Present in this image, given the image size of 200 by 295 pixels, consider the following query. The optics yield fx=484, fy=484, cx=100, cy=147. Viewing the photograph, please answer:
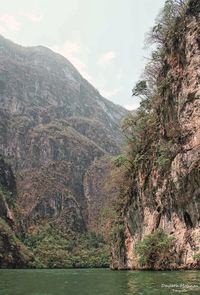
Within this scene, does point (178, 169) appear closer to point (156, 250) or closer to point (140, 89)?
point (156, 250)

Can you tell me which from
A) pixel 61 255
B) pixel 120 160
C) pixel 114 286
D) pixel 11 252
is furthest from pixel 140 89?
pixel 61 255

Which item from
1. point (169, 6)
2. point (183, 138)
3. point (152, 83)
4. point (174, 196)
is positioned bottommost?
point (174, 196)

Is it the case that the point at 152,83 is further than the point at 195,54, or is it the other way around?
the point at 152,83

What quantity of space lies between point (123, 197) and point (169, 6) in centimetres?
2908

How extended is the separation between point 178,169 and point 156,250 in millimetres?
9536

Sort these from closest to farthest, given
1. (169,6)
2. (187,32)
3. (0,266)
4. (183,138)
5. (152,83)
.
Result: (183,138)
(187,32)
(169,6)
(152,83)
(0,266)

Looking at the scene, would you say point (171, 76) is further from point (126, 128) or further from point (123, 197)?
point (123, 197)

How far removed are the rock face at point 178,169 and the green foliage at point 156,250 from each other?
0.89 metres

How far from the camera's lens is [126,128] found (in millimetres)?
73312

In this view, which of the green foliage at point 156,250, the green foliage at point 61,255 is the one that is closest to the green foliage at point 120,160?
the green foliage at point 156,250

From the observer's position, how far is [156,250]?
54.5 meters

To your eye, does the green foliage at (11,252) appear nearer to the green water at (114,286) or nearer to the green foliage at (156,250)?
the green foliage at (156,250)

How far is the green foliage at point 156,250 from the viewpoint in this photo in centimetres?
5272

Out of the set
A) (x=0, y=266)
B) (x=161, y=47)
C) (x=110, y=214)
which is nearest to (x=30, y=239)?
(x=0, y=266)
